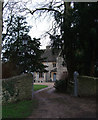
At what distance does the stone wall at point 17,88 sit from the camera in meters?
8.15

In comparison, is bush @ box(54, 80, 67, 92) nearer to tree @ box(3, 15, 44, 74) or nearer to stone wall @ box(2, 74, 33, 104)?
tree @ box(3, 15, 44, 74)

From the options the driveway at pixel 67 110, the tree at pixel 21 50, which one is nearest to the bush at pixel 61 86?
the tree at pixel 21 50

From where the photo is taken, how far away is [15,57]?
9930 millimetres

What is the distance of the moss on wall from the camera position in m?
10.1

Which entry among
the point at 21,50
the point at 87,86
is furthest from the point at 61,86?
the point at 21,50

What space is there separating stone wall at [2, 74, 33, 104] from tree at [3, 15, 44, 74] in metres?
1.28

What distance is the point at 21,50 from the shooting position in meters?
10.0

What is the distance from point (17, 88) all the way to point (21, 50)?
2.90m

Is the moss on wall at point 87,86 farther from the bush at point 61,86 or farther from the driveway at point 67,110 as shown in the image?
the bush at point 61,86

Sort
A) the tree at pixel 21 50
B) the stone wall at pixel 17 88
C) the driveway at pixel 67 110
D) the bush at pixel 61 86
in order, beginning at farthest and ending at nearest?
the bush at pixel 61 86, the tree at pixel 21 50, the stone wall at pixel 17 88, the driveway at pixel 67 110

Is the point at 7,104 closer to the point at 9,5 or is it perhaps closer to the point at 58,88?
the point at 58,88

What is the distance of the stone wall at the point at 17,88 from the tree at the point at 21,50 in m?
1.28

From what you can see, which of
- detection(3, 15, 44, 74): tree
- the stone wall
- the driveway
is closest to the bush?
detection(3, 15, 44, 74): tree

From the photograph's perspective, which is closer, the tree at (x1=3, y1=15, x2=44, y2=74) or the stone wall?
the stone wall
